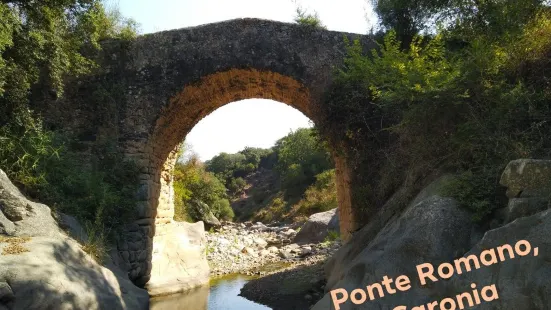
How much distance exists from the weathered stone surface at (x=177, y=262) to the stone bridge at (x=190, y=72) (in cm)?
8

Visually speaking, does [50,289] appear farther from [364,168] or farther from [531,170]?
[364,168]

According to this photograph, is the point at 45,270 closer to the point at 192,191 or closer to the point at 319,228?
the point at 319,228

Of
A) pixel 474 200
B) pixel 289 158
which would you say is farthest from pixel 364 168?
pixel 289 158

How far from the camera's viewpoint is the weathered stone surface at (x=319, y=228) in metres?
12.4

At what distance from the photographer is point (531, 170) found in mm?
2916

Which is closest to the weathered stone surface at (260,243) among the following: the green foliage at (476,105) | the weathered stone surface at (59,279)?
the green foliage at (476,105)

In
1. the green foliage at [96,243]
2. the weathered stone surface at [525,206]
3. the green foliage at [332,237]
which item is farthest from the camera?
the green foliage at [332,237]

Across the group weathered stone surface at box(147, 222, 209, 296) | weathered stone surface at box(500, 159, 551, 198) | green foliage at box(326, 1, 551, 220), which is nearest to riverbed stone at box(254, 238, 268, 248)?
weathered stone surface at box(147, 222, 209, 296)

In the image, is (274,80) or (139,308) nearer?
(139,308)

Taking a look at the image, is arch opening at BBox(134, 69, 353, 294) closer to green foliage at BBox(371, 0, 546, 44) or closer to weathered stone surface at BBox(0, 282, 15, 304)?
green foliage at BBox(371, 0, 546, 44)

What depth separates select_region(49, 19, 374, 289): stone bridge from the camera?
7.22 meters

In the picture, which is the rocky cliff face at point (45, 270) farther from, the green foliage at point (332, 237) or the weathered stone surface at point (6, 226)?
the green foliage at point (332, 237)

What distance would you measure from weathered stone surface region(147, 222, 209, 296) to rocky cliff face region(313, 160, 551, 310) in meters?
4.49

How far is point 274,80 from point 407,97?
3535 millimetres
